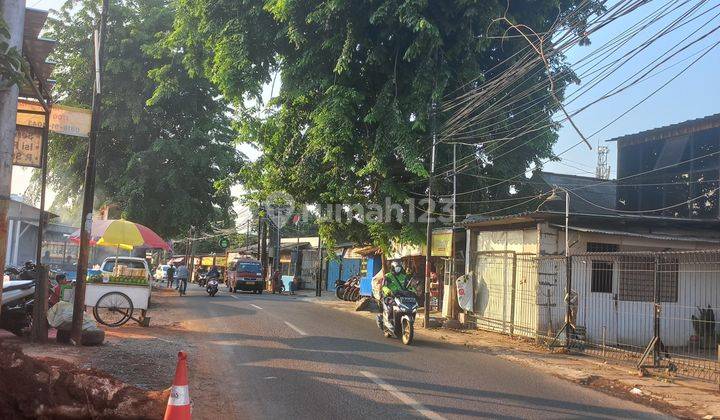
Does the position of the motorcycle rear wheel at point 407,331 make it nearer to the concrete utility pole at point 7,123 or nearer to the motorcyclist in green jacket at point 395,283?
the motorcyclist in green jacket at point 395,283

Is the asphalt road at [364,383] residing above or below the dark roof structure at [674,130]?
below

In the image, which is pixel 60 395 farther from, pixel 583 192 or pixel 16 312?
pixel 583 192

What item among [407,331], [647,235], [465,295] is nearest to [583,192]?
[465,295]

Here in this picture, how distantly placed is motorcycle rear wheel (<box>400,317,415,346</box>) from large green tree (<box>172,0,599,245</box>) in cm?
512

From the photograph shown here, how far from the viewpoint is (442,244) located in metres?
19.3

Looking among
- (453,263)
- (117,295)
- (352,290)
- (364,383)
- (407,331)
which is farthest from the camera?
(352,290)

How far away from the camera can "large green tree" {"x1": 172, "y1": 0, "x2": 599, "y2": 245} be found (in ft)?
54.0

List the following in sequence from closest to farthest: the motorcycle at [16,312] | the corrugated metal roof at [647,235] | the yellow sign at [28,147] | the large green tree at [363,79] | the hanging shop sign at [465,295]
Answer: the yellow sign at [28,147], the motorcycle at [16,312], the corrugated metal roof at [647,235], the large green tree at [363,79], the hanging shop sign at [465,295]

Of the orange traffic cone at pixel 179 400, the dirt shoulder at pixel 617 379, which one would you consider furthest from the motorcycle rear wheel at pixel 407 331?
the orange traffic cone at pixel 179 400

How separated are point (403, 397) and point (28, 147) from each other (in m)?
→ 6.84

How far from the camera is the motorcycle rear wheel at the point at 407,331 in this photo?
39.8 ft

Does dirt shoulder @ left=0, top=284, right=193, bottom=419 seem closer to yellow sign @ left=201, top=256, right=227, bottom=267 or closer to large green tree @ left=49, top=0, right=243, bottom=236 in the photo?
large green tree @ left=49, top=0, right=243, bottom=236

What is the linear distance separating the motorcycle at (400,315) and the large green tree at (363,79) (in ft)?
14.6

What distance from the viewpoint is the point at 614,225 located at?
14.6 meters
